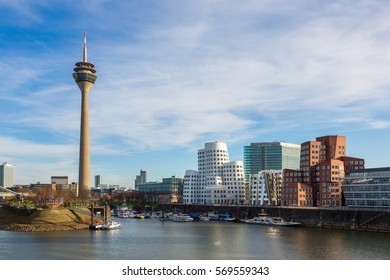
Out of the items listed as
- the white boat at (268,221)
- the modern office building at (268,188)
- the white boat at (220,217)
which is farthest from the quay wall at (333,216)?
the modern office building at (268,188)

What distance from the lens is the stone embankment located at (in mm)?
83062

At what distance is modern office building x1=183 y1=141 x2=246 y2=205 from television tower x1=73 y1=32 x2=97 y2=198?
38015mm

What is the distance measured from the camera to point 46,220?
85875 mm

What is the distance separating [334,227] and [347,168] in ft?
106

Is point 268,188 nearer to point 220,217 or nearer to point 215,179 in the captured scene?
point 220,217

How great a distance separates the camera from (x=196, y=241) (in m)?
66.5

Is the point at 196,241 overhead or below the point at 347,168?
below

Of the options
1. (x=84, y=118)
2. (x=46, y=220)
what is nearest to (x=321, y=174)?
(x=46, y=220)

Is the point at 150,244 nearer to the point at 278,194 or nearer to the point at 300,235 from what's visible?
the point at 300,235

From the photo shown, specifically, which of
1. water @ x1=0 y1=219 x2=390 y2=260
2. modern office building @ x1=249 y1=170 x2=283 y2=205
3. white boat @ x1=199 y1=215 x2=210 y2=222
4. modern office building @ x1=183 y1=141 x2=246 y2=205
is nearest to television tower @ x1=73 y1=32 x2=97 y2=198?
modern office building @ x1=183 y1=141 x2=246 y2=205

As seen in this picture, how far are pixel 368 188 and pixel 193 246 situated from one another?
50514mm

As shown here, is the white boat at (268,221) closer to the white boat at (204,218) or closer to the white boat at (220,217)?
the white boat at (220,217)
